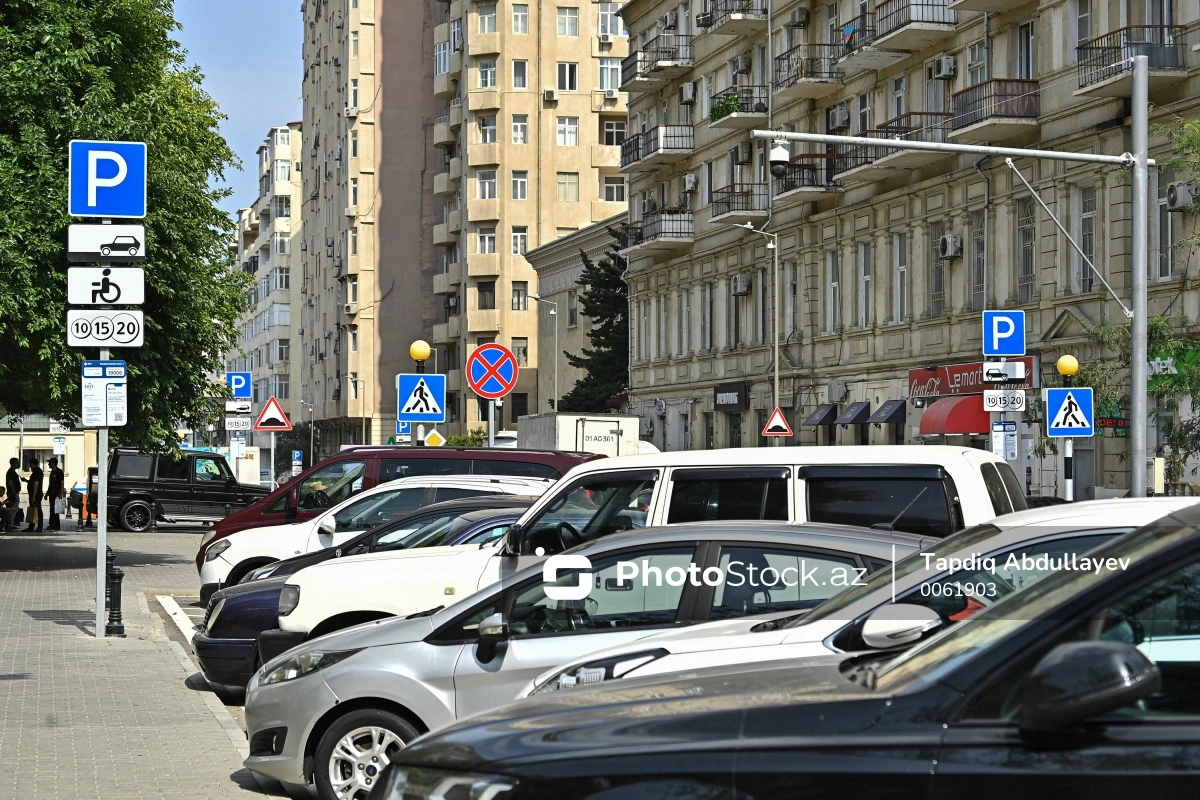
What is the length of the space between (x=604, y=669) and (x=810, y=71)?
4309 centimetres

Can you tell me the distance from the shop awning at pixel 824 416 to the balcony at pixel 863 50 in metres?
10.0

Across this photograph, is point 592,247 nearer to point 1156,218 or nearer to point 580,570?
point 1156,218

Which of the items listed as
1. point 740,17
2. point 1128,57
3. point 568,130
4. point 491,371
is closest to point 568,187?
point 568,130

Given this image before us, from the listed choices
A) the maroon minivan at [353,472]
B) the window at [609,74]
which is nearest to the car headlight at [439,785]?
the maroon minivan at [353,472]

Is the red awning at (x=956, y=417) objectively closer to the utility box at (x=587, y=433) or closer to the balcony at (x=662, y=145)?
the utility box at (x=587, y=433)

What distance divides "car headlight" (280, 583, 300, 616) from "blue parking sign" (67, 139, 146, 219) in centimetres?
661

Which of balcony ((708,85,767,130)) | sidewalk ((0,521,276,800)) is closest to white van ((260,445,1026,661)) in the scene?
sidewalk ((0,521,276,800))

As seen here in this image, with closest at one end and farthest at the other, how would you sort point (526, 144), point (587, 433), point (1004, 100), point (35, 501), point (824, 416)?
point (1004, 100) → point (587, 433) → point (35, 501) → point (824, 416) → point (526, 144)

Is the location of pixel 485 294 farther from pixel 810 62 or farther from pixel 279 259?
pixel 279 259

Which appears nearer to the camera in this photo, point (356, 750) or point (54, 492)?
point (356, 750)

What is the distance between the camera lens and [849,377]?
47031 millimetres

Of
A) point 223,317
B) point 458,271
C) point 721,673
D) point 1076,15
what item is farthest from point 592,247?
point 721,673

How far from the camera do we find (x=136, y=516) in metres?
42.9

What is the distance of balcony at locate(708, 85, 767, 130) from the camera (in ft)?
174
